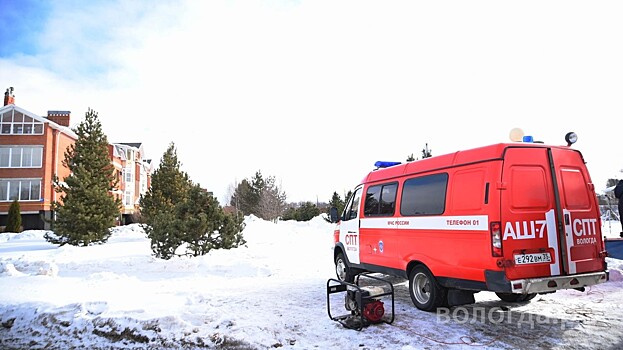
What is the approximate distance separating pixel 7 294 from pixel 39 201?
105 ft

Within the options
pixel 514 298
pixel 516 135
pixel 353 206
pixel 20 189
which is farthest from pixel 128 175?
pixel 516 135

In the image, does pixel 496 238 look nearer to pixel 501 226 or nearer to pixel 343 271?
pixel 501 226

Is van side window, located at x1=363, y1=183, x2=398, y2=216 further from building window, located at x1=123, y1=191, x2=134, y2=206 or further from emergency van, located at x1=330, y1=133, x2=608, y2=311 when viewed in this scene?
building window, located at x1=123, y1=191, x2=134, y2=206

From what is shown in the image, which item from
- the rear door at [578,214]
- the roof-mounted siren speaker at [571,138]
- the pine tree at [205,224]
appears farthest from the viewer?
the pine tree at [205,224]

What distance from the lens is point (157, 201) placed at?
91.1ft

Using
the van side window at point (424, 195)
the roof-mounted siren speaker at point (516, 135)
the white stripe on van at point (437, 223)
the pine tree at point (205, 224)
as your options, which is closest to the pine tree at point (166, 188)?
the pine tree at point (205, 224)

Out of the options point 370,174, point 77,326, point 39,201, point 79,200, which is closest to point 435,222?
point 370,174

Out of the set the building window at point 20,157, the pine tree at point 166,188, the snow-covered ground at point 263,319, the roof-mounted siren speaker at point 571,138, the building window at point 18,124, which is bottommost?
the snow-covered ground at point 263,319

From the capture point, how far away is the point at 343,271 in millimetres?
10266

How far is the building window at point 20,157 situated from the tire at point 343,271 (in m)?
34.7

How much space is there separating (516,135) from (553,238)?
1.83 metres

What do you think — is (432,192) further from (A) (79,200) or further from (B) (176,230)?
(A) (79,200)

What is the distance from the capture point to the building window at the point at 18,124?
3503 centimetres

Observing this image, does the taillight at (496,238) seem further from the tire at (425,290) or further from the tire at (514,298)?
the tire at (514,298)
